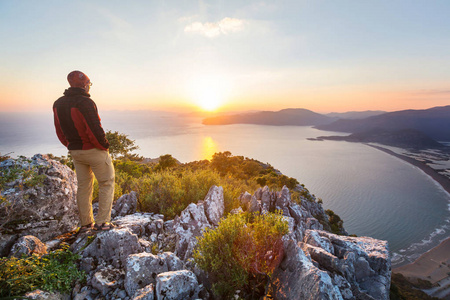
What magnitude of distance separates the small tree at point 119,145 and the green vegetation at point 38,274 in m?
20.8

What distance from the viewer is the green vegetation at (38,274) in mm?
2486

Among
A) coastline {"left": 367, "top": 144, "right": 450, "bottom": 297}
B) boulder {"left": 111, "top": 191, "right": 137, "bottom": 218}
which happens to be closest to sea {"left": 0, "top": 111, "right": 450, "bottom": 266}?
coastline {"left": 367, "top": 144, "right": 450, "bottom": 297}

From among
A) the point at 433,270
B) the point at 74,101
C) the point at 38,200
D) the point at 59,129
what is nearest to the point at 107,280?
the point at 38,200

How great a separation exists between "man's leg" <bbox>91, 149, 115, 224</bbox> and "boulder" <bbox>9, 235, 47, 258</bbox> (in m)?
0.89

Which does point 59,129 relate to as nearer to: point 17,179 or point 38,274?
point 17,179

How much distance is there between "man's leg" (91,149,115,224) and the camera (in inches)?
151

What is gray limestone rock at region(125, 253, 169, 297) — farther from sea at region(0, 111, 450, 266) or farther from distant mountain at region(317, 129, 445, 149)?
distant mountain at region(317, 129, 445, 149)

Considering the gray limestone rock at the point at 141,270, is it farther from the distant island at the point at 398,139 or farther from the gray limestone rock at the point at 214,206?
the distant island at the point at 398,139

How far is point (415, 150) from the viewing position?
4638 inches

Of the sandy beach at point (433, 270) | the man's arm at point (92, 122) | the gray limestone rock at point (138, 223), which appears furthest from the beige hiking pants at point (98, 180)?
the sandy beach at point (433, 270)

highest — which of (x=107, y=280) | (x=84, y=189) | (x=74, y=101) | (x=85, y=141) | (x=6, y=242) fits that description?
(x=74, y=101)

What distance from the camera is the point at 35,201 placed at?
379 cm

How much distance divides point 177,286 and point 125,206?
11.4 feet

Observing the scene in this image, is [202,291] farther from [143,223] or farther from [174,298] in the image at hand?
[143,223]
